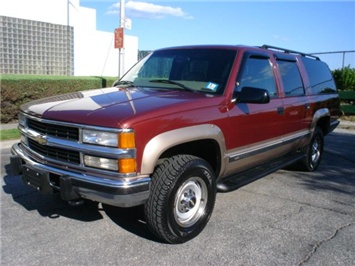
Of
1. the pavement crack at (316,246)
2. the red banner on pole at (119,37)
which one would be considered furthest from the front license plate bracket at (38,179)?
the red banner on pole at (119,37)

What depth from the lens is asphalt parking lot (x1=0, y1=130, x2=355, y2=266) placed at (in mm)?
3213

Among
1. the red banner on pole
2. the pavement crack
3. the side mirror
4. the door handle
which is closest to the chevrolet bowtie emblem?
the side mirror

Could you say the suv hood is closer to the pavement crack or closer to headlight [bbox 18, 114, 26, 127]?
headlight [bbox 18, 114, 26, 127]

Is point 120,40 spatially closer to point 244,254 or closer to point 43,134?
point 43,134

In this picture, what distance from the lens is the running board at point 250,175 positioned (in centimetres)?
399

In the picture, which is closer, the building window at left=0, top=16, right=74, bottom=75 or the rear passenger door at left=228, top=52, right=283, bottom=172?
the rear passenger door at left=228, top=52, right=283, bottom=172

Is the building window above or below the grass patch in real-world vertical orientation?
above

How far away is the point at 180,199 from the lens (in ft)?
11.6

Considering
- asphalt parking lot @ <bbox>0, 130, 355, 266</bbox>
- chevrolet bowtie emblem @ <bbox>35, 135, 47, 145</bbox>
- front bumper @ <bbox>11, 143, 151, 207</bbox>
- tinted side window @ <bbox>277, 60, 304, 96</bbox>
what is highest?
tinted side window @ <bbox>277, 60, 304, 96</bbox>

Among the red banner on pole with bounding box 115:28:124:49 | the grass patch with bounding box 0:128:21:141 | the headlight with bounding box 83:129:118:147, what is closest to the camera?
the headlight with bounding box 83:129:118:147

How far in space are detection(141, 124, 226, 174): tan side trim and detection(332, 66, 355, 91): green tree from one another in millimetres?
13389

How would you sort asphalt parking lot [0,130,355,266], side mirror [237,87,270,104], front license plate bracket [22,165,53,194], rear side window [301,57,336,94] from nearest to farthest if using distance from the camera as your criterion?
1. asphalt parking lot [0,130,355,266]
2. front license plate bracket [22,165,53,194]
3. side mirror [237,87,270,104]
4. rear side window [301,57,336,94]

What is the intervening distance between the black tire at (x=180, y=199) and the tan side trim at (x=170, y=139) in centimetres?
17

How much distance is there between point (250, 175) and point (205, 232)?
40.7 inches
